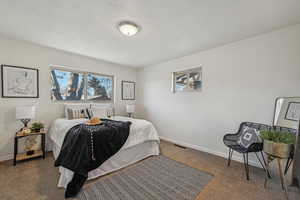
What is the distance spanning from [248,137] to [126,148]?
2133mm

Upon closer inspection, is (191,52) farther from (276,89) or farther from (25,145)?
(25,145)

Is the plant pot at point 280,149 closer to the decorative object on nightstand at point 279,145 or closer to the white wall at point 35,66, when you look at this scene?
the decorative object on nightstand at point 279,145

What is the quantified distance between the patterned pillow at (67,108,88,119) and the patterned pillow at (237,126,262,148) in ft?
11.1

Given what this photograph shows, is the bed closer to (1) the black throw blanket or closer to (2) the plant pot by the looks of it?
(1) the black throw blanket

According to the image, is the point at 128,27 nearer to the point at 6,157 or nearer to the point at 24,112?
the point at 24,112

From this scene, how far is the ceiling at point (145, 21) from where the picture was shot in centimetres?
156

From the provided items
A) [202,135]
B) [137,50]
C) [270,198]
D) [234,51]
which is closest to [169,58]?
[137,50]

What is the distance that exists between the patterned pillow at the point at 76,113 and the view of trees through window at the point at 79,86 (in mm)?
541

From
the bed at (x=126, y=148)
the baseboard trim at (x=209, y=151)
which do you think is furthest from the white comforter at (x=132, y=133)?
the baseboard trim at (x=209, y=151)

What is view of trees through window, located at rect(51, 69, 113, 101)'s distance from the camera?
3.16m

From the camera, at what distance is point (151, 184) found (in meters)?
1.79

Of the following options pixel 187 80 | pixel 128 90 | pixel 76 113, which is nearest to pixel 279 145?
pixel 187 80

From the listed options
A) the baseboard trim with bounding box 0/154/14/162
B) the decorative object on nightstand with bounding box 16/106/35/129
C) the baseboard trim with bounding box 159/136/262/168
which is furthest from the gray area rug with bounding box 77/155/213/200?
the baseboard trim with bounding box 0/154/14/162

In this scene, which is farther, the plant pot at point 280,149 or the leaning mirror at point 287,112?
the leaning mirror at point 287,112
